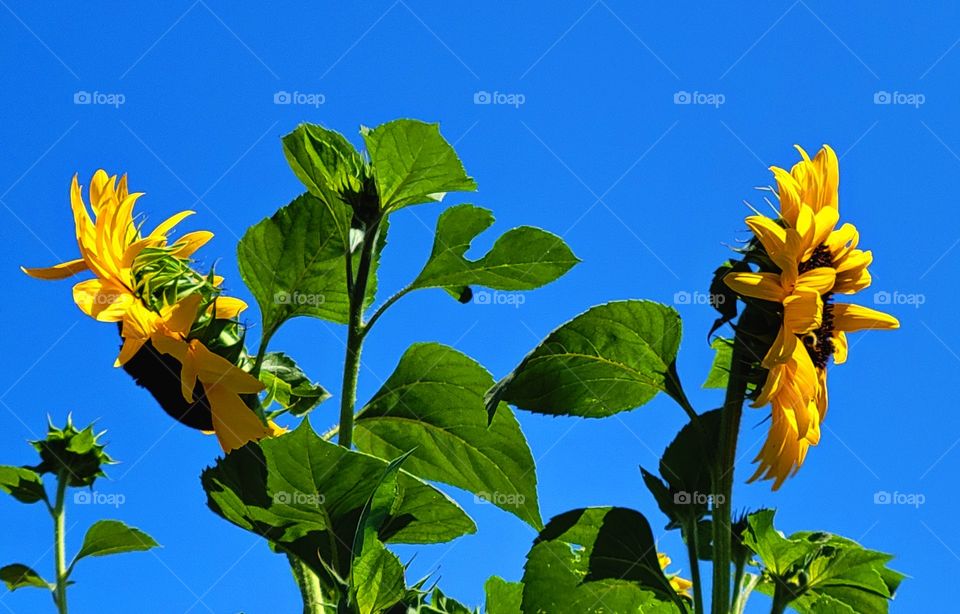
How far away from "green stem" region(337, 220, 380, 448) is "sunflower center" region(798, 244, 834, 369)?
0.70 meters

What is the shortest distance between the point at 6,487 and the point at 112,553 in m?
0.34

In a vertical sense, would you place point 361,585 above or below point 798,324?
below

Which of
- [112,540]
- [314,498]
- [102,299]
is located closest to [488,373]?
[314,498]

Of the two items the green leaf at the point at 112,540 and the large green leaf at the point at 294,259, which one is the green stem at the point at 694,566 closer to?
the large green leaf at the point at 294,259

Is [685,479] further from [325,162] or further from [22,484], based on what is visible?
[22,484]

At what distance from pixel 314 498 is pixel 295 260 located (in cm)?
69

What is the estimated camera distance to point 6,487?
2789 mm

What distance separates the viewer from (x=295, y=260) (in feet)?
6.08

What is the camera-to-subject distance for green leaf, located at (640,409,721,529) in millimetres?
1621

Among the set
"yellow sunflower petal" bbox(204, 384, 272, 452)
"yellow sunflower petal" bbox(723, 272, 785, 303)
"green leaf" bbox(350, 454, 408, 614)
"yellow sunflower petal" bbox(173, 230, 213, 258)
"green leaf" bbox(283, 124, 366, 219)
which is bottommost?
"green leaf" bbox(350, 454, 408, 614)

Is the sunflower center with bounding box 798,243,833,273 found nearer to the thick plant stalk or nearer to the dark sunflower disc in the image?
the dark sunflower disc

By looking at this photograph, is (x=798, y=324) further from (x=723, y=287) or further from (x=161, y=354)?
(x=161, y=354)

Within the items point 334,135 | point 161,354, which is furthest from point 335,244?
point 161,354

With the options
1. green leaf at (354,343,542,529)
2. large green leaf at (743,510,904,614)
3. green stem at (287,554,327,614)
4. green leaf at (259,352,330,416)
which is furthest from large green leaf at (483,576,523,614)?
green leaf at (259,352,330,416)
